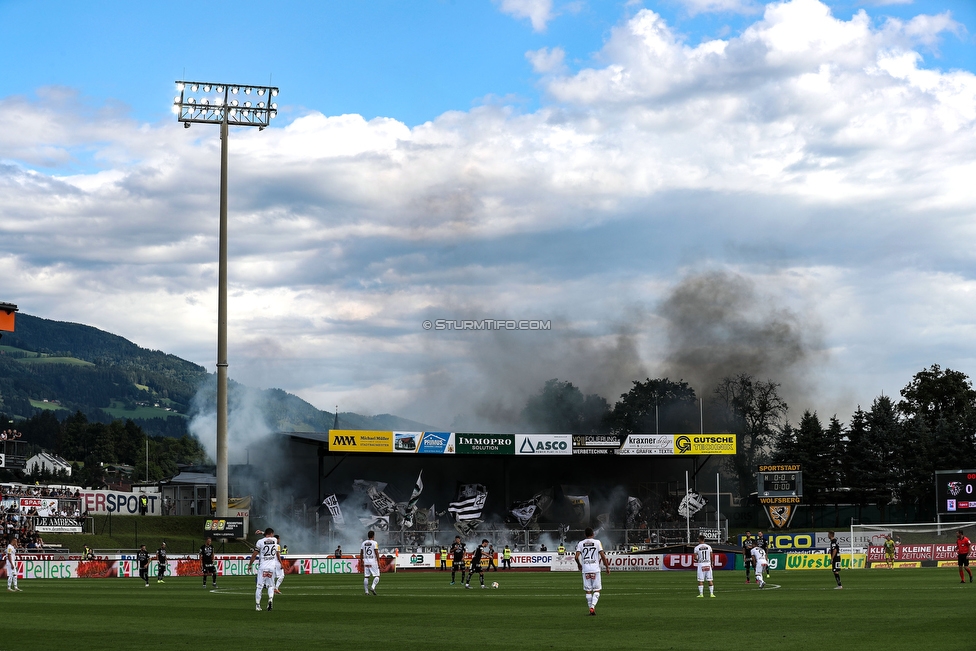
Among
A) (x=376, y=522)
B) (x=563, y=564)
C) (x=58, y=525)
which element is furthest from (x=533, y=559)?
(x=58, y=525)

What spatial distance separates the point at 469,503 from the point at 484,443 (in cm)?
515

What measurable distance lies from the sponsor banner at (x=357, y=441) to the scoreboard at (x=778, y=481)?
29102 millimetres

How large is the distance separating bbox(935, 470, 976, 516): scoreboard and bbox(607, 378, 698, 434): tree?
174 feet

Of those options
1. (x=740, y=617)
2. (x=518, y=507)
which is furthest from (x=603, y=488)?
(x=740, y=617)

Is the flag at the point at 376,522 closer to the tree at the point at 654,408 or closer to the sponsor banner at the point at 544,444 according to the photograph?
the sponsor banner at the point at 544,444

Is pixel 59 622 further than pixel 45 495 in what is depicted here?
No

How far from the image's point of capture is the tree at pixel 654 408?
11831 centimetres

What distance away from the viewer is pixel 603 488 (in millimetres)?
84938

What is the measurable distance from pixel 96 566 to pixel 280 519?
2487 cm

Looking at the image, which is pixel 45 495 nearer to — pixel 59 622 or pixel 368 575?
pixel 368 575

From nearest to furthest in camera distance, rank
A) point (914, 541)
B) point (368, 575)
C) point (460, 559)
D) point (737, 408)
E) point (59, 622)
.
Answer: point (59, 622), point (368, 575), point (460, 559), point (914, 541), point (737, 408)

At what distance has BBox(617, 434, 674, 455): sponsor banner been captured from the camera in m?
80.6

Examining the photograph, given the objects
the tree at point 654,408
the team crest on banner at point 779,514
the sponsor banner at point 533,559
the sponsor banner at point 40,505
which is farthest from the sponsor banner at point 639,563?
the tree at point 654,408

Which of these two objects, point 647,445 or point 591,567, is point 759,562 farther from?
point 647,445
